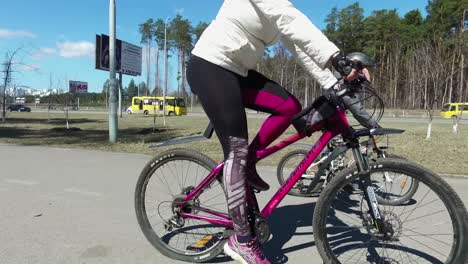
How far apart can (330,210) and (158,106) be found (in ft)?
153

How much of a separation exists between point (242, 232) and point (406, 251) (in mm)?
1357

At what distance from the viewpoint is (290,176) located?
285cm

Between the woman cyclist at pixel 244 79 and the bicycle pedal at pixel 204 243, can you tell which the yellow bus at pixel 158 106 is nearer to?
the bicycle pedal at pixel 204 243

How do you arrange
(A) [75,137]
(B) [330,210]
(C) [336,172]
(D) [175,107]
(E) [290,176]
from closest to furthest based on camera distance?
(B) [330,210]
(E) [290,176]
(C) [336,172]
(A) [75,137]
(D) [175,107]

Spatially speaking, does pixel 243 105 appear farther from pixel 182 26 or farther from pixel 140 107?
pixel 182 26

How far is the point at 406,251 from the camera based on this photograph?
309cm

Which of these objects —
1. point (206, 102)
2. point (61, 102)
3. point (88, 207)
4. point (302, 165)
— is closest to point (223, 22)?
point (206, 102)

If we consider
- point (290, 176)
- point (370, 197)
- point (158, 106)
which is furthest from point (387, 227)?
point (158, 106)

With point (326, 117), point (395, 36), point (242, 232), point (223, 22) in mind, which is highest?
point (395, 36)

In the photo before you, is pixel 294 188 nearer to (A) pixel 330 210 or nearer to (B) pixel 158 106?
(A) pixel 330 210

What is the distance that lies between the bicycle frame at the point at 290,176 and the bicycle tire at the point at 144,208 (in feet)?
0.45

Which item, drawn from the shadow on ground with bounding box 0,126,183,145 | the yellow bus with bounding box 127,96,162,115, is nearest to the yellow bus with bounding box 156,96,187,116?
the yellow bus with bounding box 127,96,162,115

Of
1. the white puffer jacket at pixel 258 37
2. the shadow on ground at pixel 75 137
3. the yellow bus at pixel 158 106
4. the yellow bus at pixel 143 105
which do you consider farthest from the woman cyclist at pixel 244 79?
the yellow bus at pixel 143 105

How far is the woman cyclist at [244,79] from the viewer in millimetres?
2336
